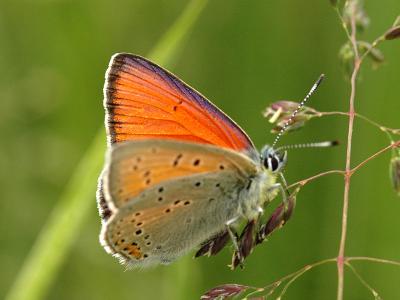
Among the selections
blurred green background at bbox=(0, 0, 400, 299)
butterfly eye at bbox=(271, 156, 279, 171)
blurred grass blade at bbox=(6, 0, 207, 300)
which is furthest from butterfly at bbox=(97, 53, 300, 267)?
blurred green background at bbox=(0, 0, 400, 299)

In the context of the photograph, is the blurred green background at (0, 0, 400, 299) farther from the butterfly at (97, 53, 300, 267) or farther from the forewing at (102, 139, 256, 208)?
the forewing at (102, 139, 256, 208)

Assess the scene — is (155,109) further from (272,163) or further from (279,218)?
(279,218)

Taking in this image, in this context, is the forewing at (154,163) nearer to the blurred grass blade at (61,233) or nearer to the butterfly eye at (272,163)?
the butterfly eye at (272,163)

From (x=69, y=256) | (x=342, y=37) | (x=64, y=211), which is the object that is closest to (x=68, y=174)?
(x=69, y=256)

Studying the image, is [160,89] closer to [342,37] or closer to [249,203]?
[249,203]

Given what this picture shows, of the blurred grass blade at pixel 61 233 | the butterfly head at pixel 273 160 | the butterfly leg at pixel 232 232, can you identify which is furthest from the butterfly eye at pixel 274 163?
the blurred grass blade at pixel 61 233

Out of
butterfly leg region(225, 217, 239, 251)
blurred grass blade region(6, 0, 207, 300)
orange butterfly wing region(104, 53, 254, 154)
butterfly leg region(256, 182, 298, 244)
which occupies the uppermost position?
orange butterfly wing region(104, 53, 254, 154)
